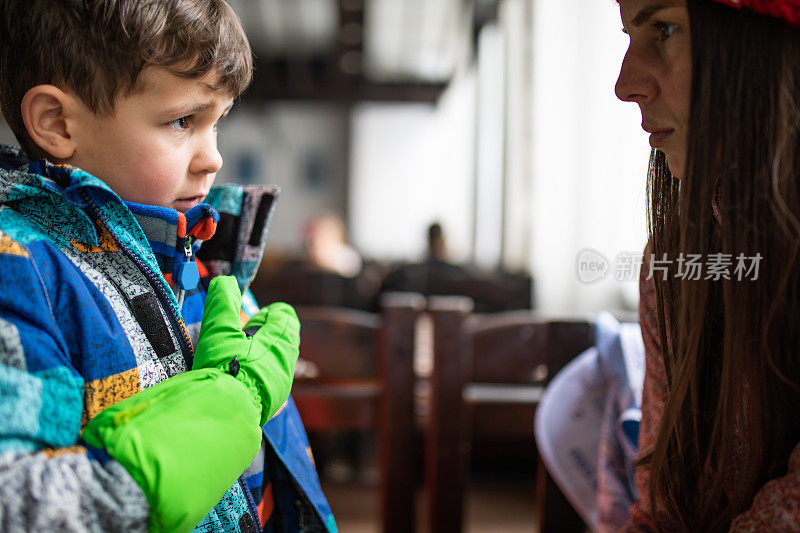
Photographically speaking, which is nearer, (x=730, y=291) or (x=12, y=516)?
(x=12, y=516)

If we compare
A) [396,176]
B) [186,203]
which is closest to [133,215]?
[186,203]

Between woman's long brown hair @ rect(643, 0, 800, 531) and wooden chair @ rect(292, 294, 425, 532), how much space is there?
2.02 ft

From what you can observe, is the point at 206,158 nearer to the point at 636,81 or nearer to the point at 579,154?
the point at 636,81

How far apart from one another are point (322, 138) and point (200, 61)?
970 centimetres

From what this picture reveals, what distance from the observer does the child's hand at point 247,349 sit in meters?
0.56

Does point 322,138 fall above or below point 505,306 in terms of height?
above

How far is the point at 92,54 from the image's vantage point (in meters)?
0.56

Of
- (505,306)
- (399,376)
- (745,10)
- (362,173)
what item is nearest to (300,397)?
(399,376)

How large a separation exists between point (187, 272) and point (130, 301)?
0.28 ft

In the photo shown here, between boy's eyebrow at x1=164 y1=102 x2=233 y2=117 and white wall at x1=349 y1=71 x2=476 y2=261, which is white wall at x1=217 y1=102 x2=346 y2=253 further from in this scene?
Answer: boy's eyebrow at x1=164 y1=102 x2=233 y2=117

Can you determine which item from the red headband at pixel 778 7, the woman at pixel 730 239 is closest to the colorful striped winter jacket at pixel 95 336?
the woman at pixel 730 239

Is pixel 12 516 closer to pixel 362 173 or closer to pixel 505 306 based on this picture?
pixel 505 306

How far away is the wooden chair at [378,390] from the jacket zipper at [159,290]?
580mm

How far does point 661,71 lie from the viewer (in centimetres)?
61
